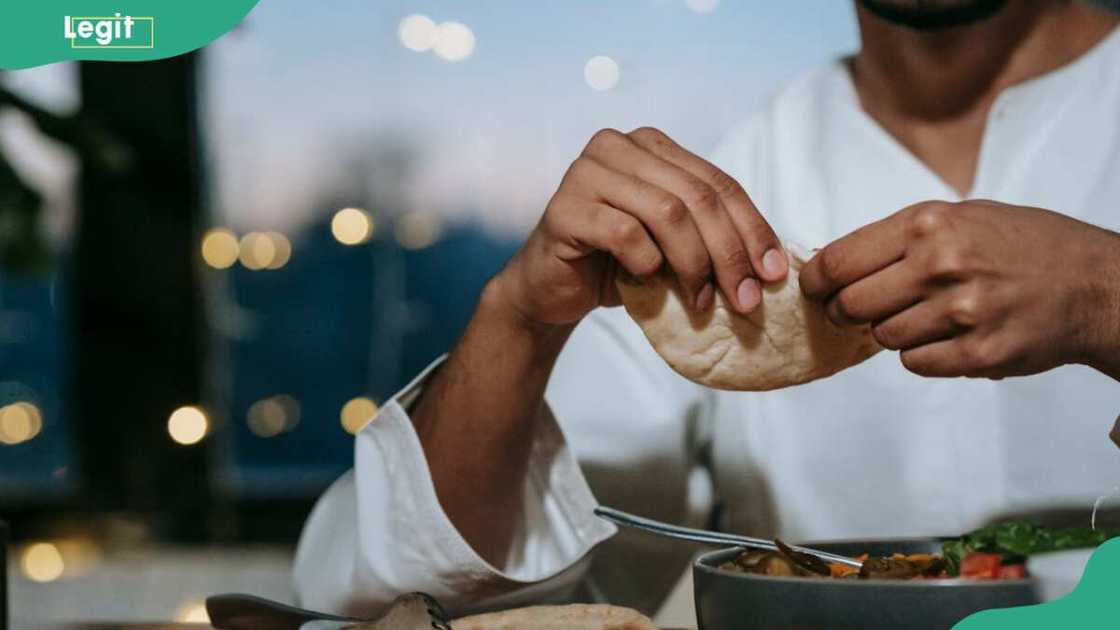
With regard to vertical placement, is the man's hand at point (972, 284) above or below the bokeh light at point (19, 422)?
above

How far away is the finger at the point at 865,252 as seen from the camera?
680mm

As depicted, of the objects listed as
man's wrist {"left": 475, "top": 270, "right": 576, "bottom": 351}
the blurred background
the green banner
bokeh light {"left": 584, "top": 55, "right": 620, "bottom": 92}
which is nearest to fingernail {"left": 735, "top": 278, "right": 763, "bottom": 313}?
man's wrist {"left": 475, "top": 270, "right": 576, "bottom": 351}

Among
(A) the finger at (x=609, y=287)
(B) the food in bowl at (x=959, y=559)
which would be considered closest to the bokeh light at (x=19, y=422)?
(A) the finger at (x=609, y=287)

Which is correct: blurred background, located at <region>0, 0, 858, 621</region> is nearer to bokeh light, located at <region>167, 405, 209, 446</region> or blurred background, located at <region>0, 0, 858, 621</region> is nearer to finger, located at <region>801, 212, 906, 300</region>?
bokeh light, located at <region>167, 405, 209, 446</region>

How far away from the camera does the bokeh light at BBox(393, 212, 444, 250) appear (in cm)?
189

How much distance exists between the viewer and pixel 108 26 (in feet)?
3.06

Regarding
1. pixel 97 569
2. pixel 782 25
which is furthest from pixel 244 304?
pixel 782 25

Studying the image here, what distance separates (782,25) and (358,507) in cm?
91

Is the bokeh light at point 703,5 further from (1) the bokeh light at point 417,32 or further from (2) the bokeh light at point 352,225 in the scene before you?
(2) the bokeh light at point 352,225

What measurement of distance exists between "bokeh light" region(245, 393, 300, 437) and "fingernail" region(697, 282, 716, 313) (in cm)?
127

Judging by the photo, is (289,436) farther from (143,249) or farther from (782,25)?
(782,25)

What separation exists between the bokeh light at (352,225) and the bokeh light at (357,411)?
0.26 metres

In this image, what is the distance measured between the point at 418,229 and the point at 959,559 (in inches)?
53.3

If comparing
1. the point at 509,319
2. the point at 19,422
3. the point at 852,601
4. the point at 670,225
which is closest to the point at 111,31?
the point at 509,319
